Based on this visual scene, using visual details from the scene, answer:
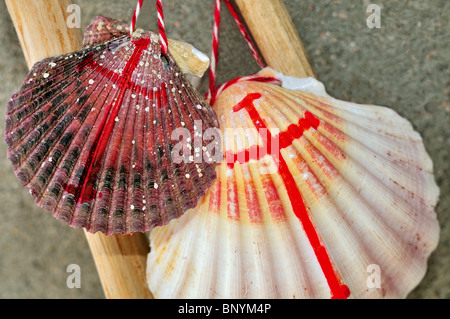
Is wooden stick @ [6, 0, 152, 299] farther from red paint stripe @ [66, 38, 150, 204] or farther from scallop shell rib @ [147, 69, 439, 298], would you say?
red paint stripe @ [66, 38, 150, 204]

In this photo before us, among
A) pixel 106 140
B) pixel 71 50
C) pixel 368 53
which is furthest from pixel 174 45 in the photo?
pixel 368 53

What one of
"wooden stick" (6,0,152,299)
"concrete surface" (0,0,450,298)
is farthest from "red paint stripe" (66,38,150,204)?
"concrete surface" (0,0,450,298)

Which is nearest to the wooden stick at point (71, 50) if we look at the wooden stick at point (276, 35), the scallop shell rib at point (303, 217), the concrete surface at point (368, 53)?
the scallop shell rib at point (303, 217)

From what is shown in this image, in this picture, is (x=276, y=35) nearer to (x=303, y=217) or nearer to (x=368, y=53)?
(x=368, y=53)

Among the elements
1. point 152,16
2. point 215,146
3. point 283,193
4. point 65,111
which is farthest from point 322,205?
point 152,16

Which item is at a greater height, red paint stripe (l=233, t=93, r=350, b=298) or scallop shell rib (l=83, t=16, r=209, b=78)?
scallop shell rib (l=83, t=16, r=209, b=78)
